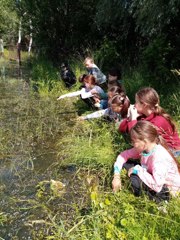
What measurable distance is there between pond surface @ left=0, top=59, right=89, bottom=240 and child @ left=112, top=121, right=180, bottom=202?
0.71 meters

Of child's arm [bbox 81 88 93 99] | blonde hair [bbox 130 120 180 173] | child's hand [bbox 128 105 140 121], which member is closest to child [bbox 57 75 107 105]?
child's arm [bbox 81 88 93 99]

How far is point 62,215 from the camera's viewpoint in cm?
345

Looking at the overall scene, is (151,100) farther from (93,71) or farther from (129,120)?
(93,71)

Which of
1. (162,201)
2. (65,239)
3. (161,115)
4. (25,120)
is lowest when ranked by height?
(25,120)

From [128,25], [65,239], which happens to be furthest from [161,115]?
[128,25]

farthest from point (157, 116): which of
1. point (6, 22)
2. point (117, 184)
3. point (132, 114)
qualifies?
point (6, 22)

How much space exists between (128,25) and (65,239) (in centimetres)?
923

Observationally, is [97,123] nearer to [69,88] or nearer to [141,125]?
[141,125]

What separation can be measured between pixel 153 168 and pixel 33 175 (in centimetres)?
183

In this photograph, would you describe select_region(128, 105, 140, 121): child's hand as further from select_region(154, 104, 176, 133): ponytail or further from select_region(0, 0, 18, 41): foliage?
select_region(0, 0, 18, 41): foliage

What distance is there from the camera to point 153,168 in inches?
124

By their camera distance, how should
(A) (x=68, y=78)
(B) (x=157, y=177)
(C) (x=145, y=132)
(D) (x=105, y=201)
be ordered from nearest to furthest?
(D) (x=105, y=201), (B) (x=157, y=177), (C) (x=145, y=132), (A) (x=68, y=78)

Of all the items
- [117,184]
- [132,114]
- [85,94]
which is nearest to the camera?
[117,184]

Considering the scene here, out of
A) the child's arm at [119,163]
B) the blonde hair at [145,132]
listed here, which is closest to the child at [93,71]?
the child's arm at [119,163]
